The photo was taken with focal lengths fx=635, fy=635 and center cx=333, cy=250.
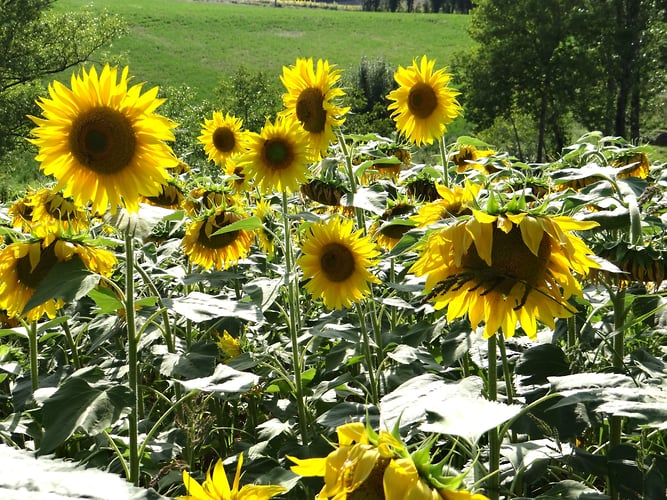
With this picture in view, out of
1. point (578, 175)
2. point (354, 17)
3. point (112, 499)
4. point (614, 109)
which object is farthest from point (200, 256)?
point (354, 17)

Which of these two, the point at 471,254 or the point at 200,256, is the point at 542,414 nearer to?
the point at 471,254

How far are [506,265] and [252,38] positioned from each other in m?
43.4

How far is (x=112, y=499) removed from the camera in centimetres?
27

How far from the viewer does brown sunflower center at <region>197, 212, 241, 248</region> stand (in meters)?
2.41

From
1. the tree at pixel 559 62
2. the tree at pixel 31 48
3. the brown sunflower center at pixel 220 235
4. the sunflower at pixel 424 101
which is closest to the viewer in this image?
the brown sunflower center at pixel 220 235

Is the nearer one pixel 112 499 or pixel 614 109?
pixel 112 499

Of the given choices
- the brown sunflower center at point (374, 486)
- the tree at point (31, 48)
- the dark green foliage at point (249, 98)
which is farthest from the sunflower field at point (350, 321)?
the tree at point (31, 48)

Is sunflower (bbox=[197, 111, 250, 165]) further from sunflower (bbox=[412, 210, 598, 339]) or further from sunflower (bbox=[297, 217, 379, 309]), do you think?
sunflower (bbox=[412, 210, 598, 339])

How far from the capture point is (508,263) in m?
1.13

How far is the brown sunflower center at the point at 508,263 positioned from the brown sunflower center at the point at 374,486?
0.43 metres

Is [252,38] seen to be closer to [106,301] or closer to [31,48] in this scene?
[31,48]

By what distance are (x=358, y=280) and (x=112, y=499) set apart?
6.19 ft

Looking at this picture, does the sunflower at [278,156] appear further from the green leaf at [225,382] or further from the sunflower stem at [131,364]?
the green leaf at [225,382]

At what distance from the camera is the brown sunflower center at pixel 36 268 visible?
1.54 metres
